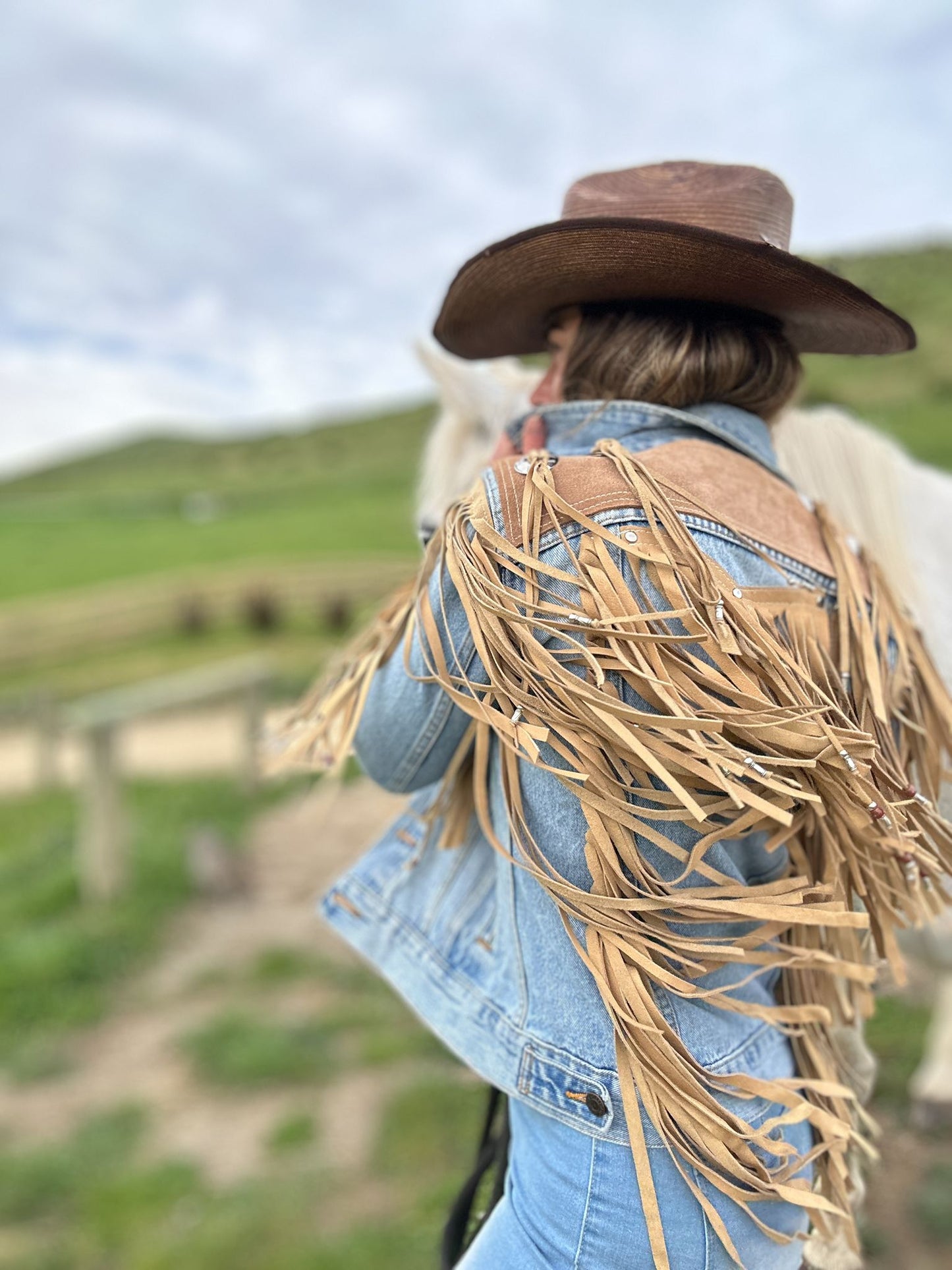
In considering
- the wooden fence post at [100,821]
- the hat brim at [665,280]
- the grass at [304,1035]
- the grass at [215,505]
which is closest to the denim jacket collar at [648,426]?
the hat brim at [665,280]

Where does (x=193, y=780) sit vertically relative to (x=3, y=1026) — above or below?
above

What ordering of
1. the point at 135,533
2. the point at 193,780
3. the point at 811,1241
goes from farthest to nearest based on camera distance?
the point at 135,533 < the point at 193,780 < the point at 811,1241

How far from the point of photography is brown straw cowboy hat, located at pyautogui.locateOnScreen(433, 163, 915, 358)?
1.03 meters

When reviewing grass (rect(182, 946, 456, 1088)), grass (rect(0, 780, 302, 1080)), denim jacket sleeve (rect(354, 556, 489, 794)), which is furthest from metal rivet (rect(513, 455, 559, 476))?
grass (rect(0, 780, 302, 1080))

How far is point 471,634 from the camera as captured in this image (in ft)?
3.20

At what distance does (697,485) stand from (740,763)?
32 cm

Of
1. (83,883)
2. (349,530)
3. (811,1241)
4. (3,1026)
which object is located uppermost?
(349,530)

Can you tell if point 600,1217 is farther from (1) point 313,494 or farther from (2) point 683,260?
(1) point 313,494

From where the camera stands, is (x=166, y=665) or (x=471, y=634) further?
(x=166, y=665)

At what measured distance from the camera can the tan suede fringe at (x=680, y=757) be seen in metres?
0.91

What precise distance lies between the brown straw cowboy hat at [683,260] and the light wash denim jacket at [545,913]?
0.15 meters

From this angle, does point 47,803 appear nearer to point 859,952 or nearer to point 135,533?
point 859,952

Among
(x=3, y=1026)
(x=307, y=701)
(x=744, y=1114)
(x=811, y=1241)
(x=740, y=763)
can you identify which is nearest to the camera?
(x=740, y=763)

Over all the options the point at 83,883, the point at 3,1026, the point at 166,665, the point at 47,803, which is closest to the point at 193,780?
the point at 47,803
